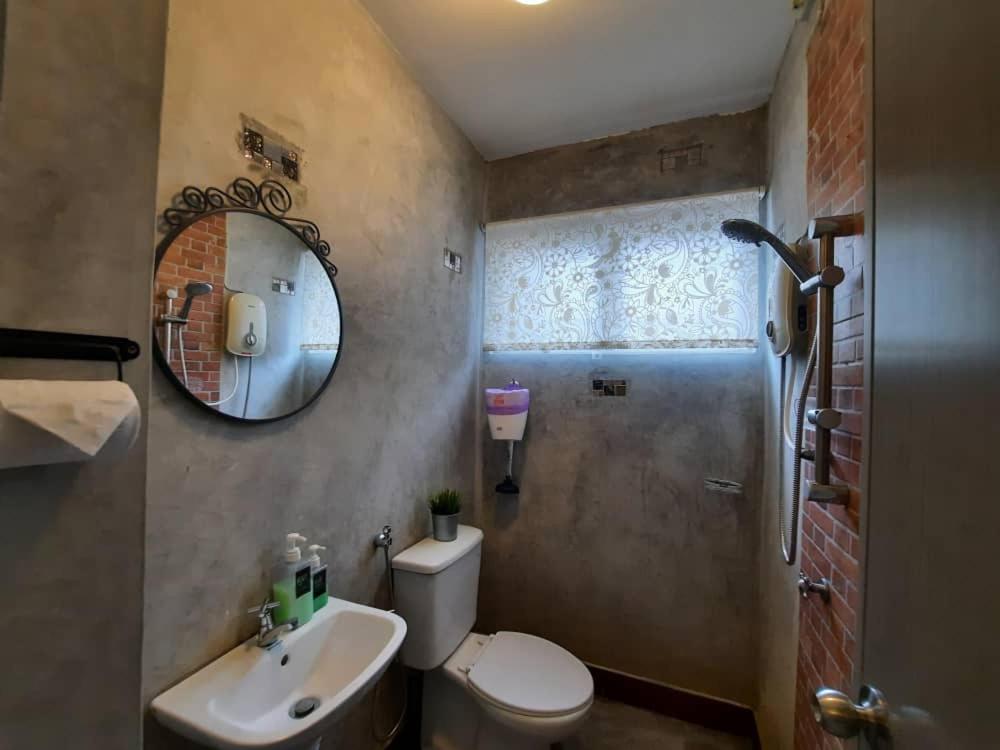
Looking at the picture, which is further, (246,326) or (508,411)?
(508,411)

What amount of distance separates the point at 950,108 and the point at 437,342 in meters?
1.66

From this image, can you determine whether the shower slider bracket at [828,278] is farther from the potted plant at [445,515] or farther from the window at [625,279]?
the potted plant at [445,515]

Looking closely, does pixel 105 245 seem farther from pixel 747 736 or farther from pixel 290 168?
pixel 747 736

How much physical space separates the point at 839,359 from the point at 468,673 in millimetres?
1574

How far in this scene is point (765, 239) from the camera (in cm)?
114

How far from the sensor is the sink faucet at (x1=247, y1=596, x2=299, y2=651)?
3.50ft

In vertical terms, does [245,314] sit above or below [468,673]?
above

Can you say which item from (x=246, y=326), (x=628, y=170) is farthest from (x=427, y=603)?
(x=628, y=170)

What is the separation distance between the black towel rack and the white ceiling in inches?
58.8

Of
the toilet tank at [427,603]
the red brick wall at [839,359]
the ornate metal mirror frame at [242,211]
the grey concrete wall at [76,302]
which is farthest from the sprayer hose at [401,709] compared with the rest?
the red brick wall at [839,359]

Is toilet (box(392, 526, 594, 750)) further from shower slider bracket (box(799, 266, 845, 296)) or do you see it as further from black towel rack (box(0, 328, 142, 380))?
shower slider bracket (box(799, 266, 845, 296))

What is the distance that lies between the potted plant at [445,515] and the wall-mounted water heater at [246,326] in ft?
3.18

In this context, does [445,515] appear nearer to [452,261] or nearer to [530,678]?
[530,678]

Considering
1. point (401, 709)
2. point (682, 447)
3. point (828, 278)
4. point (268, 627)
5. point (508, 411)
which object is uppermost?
point (828, 278)
